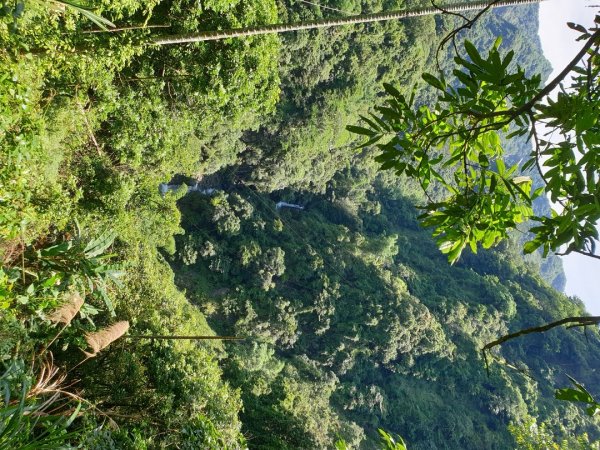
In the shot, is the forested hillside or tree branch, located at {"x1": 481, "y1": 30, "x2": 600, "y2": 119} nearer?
tree branch, located at {"x1": 481, "y1": 30, "x2": 600, "y2": 119}

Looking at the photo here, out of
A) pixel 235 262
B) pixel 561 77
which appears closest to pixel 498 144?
pixel 561 77

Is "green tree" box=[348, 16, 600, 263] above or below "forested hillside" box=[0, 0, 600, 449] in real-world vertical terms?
above

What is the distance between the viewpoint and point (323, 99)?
21328mm

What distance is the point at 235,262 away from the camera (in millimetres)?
21672

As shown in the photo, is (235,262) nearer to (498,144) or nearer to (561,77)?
(498,144)

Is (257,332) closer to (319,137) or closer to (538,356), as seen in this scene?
(319,137)

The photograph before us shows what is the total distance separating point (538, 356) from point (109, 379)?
33966 mm

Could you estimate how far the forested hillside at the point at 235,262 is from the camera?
4.54 metres

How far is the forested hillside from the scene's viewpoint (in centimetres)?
454

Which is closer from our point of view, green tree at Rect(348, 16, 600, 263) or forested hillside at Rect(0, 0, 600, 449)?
green tree at Rect(348, 16, 600, 263)

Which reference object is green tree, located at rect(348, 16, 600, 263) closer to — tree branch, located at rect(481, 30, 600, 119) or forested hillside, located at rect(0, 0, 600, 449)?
tree branch, located at rect(481, 30, 600, 119)

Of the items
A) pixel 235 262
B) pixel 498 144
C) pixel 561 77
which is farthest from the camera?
pixel 235 262

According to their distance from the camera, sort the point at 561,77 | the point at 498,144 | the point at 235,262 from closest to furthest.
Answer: the point at 561,77 < the point at 498,144 < the point at 235,262

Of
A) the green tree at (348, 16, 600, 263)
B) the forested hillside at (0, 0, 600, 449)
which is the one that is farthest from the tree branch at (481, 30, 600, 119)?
the forested hillside at (0, 0, 600, 449)
